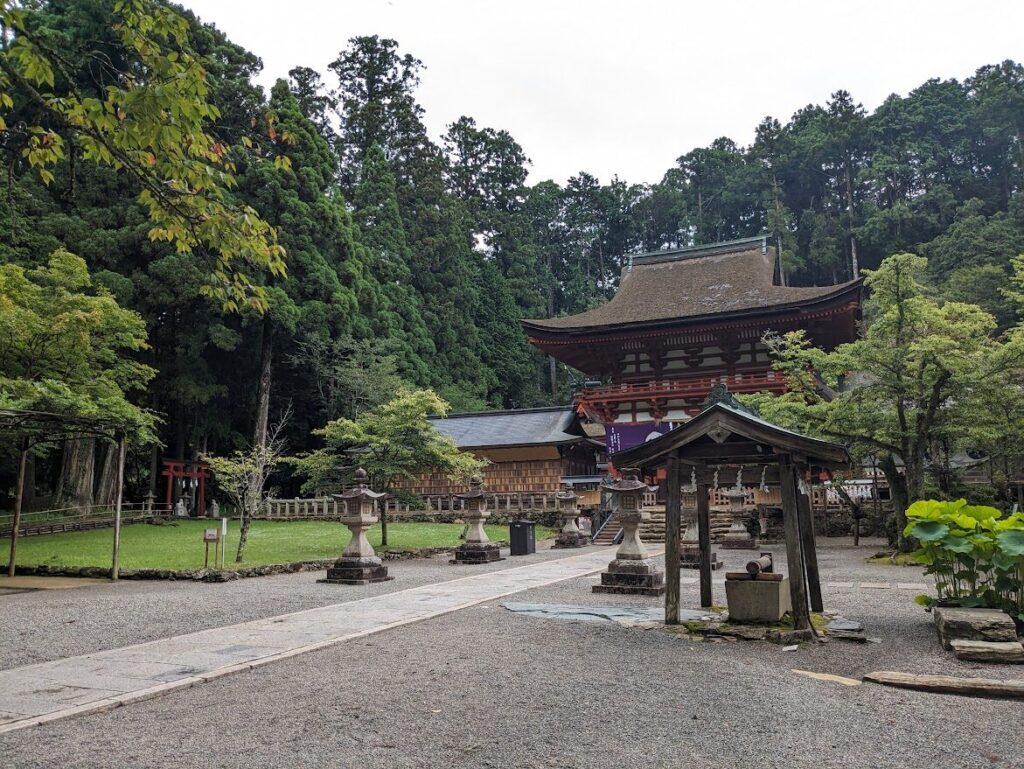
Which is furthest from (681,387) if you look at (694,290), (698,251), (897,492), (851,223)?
(851,223)

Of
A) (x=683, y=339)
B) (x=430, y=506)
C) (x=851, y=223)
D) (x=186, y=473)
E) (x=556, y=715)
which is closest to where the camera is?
(x=556, y=715)

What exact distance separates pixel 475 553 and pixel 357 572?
12.8 feet

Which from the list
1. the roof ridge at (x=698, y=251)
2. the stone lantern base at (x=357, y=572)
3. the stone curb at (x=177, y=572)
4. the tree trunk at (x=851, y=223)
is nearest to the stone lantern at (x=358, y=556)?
the stone lantern base at (x=357, y=572)

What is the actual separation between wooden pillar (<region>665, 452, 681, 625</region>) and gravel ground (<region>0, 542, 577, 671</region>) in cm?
468

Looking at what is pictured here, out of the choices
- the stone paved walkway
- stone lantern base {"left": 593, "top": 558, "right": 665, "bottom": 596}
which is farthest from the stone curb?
stone lantern base {"left": 593, "top": 558, "right": 665, "bottom": 596}

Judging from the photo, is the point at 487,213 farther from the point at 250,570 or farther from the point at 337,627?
the point at 337,627

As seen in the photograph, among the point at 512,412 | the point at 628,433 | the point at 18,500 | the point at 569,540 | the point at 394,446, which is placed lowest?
the point at 569,540

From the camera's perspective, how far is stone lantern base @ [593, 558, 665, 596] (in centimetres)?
998

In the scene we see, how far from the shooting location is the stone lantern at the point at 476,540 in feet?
48.9

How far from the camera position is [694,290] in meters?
29.2

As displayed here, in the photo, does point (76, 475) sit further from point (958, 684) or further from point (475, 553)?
point (958, 684)

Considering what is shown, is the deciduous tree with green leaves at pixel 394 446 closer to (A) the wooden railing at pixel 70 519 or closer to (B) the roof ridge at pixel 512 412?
(A) the wooden railing at pixel 70 519

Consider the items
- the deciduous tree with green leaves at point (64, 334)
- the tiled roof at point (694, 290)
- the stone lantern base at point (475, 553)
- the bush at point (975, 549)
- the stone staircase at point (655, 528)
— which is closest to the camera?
the bush at point (975, 549)

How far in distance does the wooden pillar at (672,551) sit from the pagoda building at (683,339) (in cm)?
1779
